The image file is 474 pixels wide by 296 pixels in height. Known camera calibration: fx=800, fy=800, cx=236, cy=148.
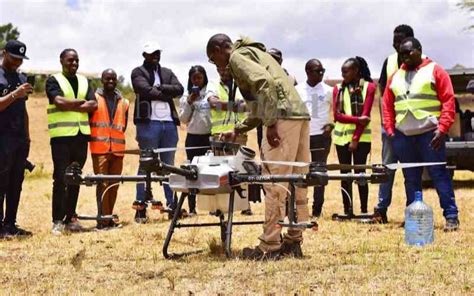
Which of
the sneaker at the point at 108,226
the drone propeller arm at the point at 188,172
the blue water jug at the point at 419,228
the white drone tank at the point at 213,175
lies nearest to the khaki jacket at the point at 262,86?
the white drone tank at the point at 213,175

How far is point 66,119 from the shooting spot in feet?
29.8

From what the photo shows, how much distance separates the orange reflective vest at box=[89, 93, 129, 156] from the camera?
9.53 meters

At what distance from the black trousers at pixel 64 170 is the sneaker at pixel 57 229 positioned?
0.09 meters

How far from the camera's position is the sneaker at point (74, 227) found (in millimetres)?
9156

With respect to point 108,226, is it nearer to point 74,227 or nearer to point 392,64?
point 74,227

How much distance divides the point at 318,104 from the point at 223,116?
126cm

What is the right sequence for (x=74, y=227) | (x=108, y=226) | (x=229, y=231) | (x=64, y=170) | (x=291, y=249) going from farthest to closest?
(x=108, y=226), (x=74, y=227), (x=64, y=170), (x=291, y=249), (x=229, y=231)

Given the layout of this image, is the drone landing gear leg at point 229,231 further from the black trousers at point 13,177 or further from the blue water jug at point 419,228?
the black trousers at point 13,177

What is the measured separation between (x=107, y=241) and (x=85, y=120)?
1.77 metres

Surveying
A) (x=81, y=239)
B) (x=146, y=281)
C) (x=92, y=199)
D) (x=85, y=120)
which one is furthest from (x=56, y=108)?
(x=92, y=199)

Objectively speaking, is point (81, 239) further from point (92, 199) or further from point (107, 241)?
point (92, 199)

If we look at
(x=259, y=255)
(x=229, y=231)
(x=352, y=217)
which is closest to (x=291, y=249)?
(x=259, y=255)

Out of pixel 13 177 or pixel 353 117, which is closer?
pixel 13 177

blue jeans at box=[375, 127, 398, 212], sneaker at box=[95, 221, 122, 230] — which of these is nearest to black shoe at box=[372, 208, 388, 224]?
blue jeans at box=[375, 127, 398, 212]
